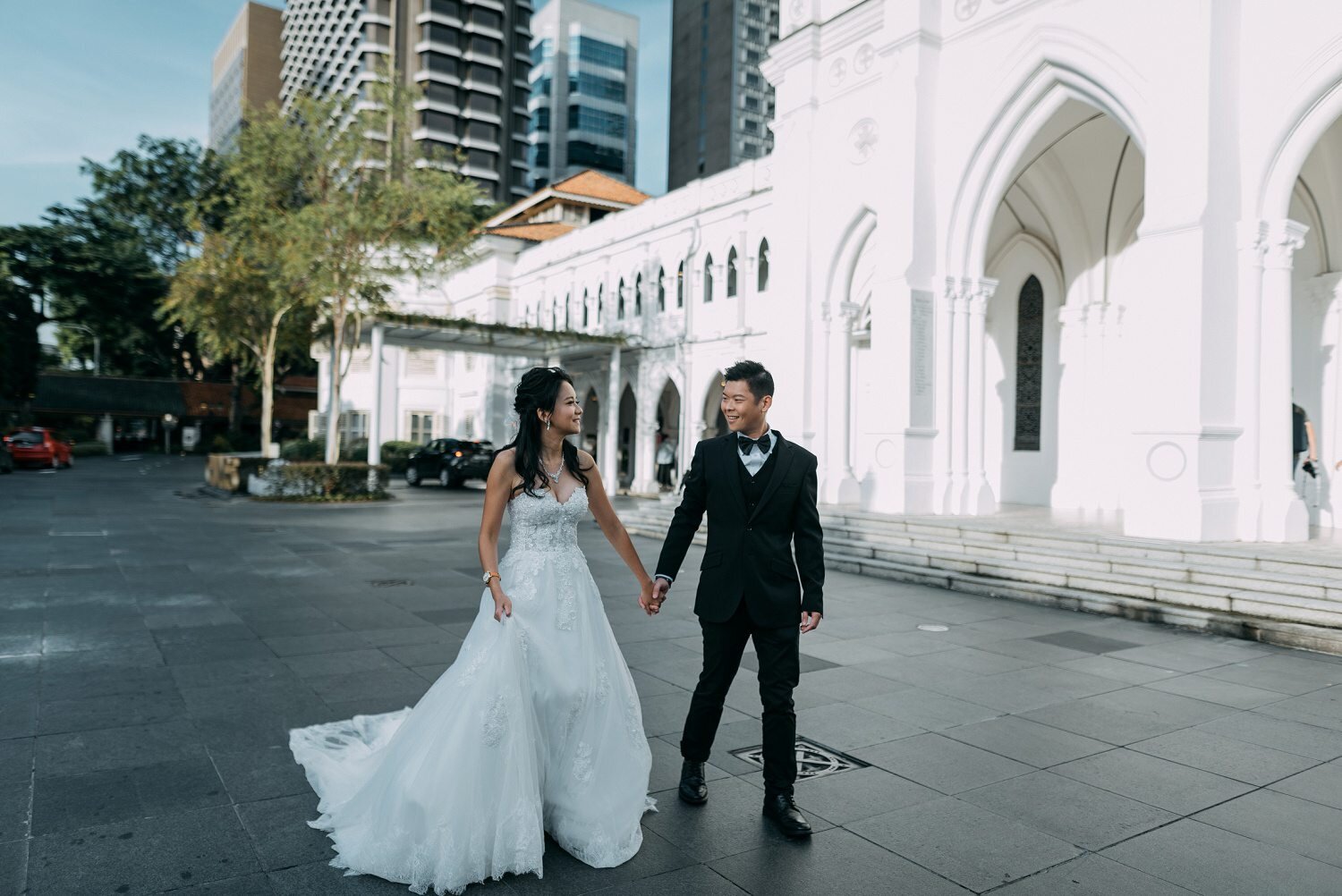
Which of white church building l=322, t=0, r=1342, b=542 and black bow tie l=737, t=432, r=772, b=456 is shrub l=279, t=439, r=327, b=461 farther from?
black bow tie l=737, t=432, r=772, b=456

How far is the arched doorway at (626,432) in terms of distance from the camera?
32.5 m

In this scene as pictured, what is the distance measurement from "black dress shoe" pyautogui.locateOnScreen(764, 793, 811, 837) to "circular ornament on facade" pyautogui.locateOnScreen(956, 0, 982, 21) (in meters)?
13.5

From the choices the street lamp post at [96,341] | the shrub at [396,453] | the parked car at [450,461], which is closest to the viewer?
the parked car at [450,461]

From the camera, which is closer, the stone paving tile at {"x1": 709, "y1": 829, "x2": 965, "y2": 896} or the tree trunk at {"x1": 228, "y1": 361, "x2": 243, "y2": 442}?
the stone paving tile at {"x1": 709, "y1": 829, "x2": 965, "y2": 896}

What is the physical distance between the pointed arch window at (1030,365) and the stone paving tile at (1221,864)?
14170 millimetres

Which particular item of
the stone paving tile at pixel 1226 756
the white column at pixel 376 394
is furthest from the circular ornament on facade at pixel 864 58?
the stone paving tile at pixel 1226 756

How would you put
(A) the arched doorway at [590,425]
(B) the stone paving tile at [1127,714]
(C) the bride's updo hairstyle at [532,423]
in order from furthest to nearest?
(A) the arched doorway at [590,425]
(B) the stone paving tile at [1127,714]
(C) the bride's updo hairstyle at [532,423]

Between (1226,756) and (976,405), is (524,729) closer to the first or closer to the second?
(1226,756)

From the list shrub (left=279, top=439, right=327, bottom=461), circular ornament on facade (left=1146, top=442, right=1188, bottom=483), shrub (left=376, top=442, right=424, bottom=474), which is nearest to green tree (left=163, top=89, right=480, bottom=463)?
shrub (left=279, top=439, right=327, bottom=461)

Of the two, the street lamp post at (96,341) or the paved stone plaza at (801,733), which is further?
the street lamp post at (96,341)

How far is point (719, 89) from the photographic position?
97500 mm

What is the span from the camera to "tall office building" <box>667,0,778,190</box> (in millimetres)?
95938

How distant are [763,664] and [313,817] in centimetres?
200

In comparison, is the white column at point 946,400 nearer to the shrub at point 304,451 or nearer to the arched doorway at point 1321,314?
the arched doorway at point 1321,314
